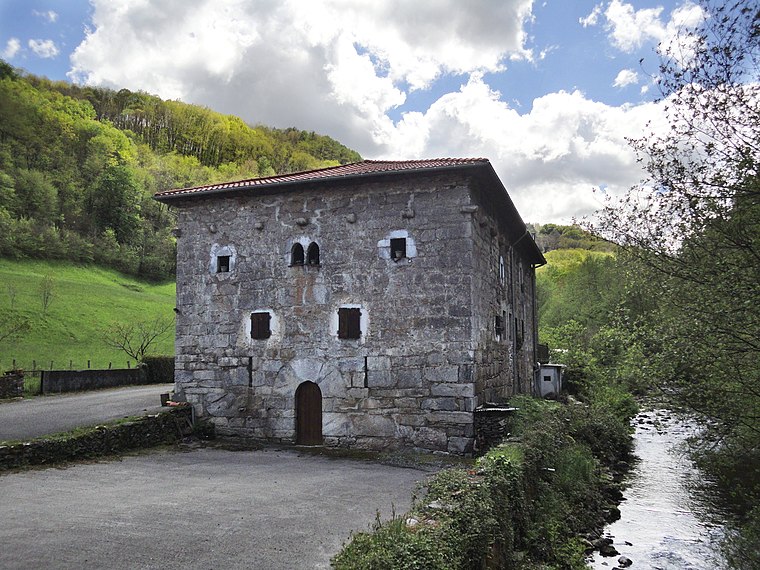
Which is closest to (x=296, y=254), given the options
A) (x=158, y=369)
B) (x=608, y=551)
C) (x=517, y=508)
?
(x=517, y=508)

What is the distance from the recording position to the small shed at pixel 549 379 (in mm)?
21094

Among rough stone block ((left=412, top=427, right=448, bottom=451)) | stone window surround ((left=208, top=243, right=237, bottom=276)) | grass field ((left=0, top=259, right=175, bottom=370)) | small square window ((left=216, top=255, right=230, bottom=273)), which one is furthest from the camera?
grass field ((left=0, top=259, right=175, bottom=370))

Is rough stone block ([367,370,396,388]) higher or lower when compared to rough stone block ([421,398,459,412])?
higher

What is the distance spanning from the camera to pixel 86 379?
2083cm

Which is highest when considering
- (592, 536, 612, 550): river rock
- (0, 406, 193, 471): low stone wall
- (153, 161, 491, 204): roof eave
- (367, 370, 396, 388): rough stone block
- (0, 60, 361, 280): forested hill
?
(0, 60, 361, 280): forested hill

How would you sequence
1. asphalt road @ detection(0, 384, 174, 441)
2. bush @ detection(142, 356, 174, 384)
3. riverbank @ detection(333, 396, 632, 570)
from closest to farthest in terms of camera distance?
riverbank @ detection(333, 396, 632, 570), asphalt road @ detection(0, 384, 174, 441), bush @ detection(142, 356, 174, 384)

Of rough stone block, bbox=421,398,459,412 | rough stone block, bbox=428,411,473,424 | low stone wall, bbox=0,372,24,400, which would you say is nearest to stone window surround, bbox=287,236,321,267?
rough stone block, bbox=421,398,459,412

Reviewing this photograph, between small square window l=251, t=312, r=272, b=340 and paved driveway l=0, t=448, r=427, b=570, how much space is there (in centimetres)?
317

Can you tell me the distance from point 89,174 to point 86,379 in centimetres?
3636

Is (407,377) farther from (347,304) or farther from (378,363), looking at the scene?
(347,304)

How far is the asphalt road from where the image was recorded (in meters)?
11.7

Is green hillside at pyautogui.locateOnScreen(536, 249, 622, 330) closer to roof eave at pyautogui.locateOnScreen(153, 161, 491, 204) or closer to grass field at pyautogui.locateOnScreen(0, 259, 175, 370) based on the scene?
roof eave at pyautogui.locateOnScreen(153, 161, 491, 204)

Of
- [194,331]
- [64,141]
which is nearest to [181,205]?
[194,331]

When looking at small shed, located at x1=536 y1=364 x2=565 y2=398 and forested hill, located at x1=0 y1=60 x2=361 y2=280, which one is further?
forested hill, located at x1=0 y1=60 x2=361 y2=280
